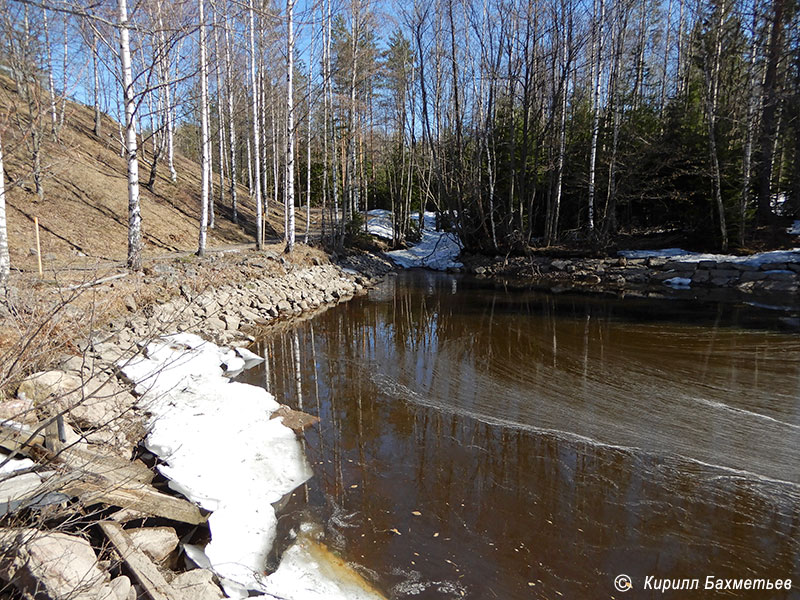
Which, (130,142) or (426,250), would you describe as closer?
(130,142)

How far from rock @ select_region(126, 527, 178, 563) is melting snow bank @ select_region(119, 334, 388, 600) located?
18cm

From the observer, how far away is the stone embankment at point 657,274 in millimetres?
15180

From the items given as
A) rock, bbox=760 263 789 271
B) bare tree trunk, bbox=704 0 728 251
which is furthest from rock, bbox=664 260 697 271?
rock, bbox=760 263 789 271

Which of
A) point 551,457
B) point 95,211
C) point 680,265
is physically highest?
point 95,211

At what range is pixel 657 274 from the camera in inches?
690

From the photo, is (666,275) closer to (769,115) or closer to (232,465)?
(769,115)

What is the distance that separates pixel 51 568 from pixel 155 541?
114 centimetres

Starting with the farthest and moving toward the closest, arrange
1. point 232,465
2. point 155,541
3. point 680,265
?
1. point 680,265
2. point 232,465
3. point 155,541

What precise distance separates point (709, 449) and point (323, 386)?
5.52 meters

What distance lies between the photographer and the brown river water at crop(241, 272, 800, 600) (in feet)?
13.1

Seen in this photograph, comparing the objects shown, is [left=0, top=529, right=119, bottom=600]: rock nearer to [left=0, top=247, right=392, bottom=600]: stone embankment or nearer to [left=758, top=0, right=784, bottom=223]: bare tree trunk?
[left=0, top=247, right=392, bottom=600]: stone embankment

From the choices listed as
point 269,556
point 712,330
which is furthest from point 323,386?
point 712,330

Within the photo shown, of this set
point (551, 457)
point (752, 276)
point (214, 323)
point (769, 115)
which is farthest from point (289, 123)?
point (769, 115)

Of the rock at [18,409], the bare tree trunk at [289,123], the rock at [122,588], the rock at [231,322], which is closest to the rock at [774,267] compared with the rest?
the bare tree trunk at [289,123]
